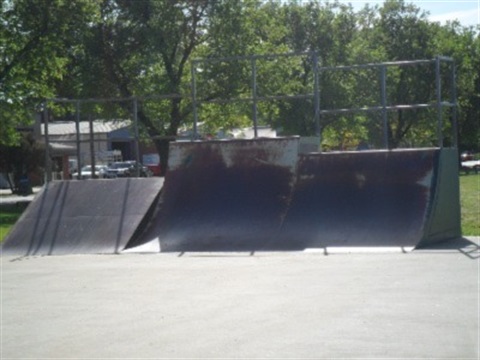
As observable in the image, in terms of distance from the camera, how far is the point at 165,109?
41250 millimetres

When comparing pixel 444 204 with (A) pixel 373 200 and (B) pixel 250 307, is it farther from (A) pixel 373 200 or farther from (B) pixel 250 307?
(B) pixel 250 307

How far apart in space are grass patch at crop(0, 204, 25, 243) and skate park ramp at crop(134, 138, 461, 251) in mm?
7825

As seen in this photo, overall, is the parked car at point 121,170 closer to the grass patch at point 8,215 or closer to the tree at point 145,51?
the tree at point 145,51

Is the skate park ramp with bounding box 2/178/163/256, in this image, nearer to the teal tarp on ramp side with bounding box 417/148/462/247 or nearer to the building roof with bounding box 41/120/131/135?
the teal tarp on ramp side with bounding box 417/148/462/247

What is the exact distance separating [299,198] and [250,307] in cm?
617

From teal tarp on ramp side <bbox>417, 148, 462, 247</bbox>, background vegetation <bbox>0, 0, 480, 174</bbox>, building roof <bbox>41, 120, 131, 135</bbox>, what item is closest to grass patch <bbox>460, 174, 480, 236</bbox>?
teal tarp on ramp side <bbox>417, 148, 462, 247</bbox>

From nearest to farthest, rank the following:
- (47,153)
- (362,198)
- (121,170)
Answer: (362,198), (47,153), (121,170)

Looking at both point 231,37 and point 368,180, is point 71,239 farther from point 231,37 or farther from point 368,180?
point 231,37

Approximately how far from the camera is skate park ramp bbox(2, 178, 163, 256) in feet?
50.2

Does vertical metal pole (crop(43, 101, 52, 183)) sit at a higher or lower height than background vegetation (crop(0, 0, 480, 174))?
lower

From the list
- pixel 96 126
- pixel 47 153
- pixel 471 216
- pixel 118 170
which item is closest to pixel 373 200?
pixel 471 216

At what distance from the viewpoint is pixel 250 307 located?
905 centimetres

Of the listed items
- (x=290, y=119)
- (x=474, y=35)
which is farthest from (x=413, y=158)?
(x=474, y=35)

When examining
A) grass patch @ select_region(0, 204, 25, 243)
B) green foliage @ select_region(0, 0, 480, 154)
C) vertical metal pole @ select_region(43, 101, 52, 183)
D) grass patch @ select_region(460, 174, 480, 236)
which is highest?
green foliage @ select_region(0, 0, 480, 154)
